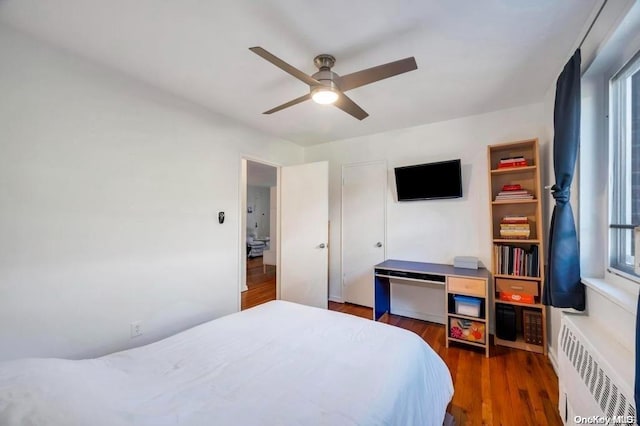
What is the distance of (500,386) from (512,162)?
77.8 inches

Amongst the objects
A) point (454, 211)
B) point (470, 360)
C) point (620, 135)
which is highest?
point (620, 135)

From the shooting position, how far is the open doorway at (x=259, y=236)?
427 cm

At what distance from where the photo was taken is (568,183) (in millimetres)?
1621

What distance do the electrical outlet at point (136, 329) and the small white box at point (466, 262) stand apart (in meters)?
3.08

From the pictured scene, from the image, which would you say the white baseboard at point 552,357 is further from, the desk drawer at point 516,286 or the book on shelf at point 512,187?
the book on shelf at point 512,187

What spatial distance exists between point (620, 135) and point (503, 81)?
3.22 feet

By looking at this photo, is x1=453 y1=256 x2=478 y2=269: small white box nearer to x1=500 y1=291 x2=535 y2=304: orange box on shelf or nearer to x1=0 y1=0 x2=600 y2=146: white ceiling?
x1=500 y1=291 x2=535 y2=304: orange box on shelf

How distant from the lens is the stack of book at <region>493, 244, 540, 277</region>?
238cm

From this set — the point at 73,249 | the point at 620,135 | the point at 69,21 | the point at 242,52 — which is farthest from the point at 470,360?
the point at 69,21

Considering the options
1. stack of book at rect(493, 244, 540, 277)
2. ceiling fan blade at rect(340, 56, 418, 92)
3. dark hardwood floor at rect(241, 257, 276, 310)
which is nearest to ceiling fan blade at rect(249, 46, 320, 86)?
ceiling fan blade at rect(340, 56, 418, 92)

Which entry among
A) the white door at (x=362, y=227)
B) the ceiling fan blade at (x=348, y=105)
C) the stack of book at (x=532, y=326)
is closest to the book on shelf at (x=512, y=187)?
the stack of book at (x=532, y=326)

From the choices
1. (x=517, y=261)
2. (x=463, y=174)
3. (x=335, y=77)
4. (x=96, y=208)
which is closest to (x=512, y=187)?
(x=463, y=174)

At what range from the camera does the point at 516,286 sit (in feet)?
7.89

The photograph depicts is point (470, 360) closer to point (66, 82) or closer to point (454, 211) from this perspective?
point (454, 211)
